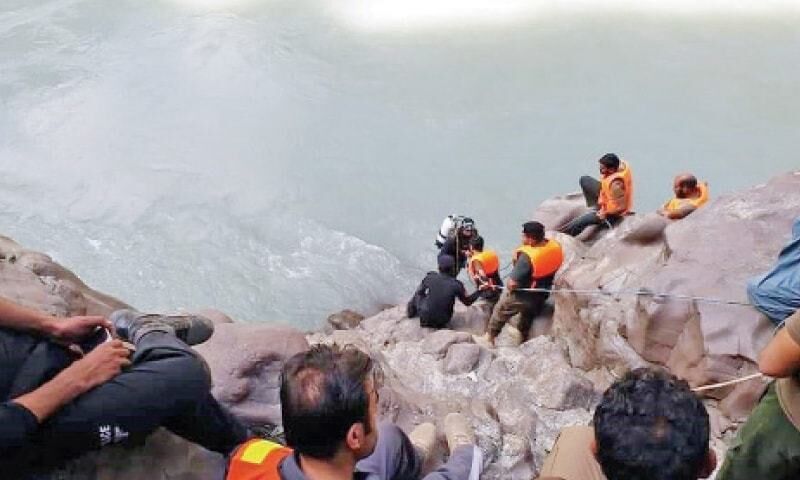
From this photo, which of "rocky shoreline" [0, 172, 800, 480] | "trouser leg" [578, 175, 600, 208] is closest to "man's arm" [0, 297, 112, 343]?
"rocky shoreline" [0, 172, 800, 480]

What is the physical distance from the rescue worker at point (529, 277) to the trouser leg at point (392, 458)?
3.13 m

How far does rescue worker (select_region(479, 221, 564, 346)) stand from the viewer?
5609 millimetres

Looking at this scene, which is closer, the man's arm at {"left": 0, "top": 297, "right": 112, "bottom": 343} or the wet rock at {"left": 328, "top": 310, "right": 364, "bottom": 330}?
the man's arm at {"left": 0, "top": 297, "right": 112, "bottom": 343}

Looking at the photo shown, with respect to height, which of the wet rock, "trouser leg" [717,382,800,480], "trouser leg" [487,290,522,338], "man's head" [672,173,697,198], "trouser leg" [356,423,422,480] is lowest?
the wet rock

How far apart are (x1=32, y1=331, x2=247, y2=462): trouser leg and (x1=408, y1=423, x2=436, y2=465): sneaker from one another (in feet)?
2.48

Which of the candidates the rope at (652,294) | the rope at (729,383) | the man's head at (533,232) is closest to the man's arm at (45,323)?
the rope at (729,383)

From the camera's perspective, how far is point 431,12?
37.4 ft

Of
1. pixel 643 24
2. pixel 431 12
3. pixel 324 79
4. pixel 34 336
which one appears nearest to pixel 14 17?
pixel 324 79

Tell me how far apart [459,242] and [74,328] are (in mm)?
4351

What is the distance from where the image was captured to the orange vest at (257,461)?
1.99 m

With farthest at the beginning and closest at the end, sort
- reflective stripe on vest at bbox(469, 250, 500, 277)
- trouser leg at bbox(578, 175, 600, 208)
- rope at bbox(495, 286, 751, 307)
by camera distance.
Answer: trouser leg at bbox(578, 175, 600, 208)
reflective stripe on vest at bbox(469, 250, 500, 277)
rope at bbox(495, 286, 751, 307)

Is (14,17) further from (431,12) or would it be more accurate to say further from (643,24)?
(643,24)

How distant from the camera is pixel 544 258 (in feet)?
18.4

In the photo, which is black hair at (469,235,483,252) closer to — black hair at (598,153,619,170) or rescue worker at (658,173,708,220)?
black hair at (598,153,619,170)
